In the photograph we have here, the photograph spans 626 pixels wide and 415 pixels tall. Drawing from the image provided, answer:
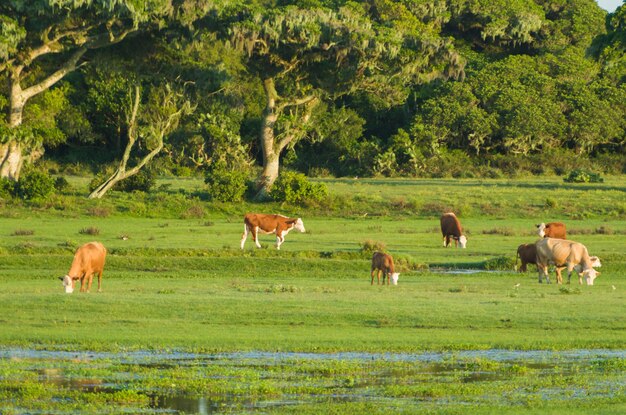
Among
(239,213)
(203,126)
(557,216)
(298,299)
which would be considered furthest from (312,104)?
(298,299)

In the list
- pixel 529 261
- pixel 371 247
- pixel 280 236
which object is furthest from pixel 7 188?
pixel 529 261

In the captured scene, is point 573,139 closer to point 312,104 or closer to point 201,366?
point 312,104

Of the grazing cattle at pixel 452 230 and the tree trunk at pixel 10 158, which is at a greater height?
the tree trunk at pixel 10 158

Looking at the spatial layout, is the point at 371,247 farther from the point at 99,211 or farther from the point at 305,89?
the point at 305,89

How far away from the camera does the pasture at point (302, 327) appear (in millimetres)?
15703

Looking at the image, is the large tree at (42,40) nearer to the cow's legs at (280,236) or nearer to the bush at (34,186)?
the bush at (34,186)

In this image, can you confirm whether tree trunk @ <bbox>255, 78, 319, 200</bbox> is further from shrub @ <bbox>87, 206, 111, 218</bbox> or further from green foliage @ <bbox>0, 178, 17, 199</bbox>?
green foliage @ <bbox>0, 178, 17, 199</bbox>

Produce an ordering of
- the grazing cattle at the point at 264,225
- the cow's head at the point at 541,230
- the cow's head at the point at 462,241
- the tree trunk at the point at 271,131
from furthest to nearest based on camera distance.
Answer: the tree trunk at the point at 271,131 → the cow's head at the point at 462,241 → the grazing cattle at the point at 264,225 → the cow's head at the point at 541,230

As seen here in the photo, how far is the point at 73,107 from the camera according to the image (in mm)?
71312

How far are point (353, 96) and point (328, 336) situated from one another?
215 feet

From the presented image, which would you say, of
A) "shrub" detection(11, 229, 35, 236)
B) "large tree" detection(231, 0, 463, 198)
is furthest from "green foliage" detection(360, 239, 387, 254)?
"large tree" detection(231, 0, 463, 198)

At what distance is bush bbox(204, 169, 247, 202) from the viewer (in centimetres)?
5306

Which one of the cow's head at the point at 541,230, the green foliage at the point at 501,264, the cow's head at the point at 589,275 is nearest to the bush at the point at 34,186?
the cow's head at the point at 541,230

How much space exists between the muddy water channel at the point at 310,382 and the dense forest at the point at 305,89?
1225 inches
